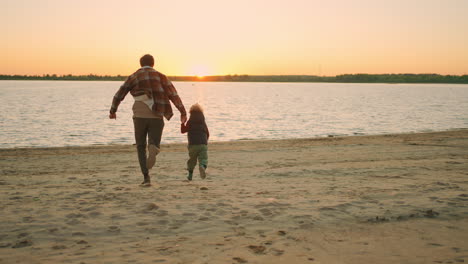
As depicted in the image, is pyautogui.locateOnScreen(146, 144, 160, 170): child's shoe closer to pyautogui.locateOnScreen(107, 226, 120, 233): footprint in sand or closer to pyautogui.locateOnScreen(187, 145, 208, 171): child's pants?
pyautogui.locateOnScreen(187, 145, 208, 171): child's pants

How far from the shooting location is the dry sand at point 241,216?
4133 mm

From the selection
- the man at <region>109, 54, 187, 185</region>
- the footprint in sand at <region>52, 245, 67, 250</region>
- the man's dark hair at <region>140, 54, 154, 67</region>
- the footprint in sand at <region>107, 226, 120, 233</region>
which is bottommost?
the footprint in sand at <region>52, 245, 67, 250</region>

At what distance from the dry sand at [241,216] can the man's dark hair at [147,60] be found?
2163 millimetres

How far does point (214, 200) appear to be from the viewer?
6133 millimetres

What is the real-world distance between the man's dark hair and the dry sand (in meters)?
2.16

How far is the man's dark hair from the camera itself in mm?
6895

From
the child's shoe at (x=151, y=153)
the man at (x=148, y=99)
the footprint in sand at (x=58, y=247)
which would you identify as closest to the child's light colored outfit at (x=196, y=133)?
the man at (x=148, y=99)

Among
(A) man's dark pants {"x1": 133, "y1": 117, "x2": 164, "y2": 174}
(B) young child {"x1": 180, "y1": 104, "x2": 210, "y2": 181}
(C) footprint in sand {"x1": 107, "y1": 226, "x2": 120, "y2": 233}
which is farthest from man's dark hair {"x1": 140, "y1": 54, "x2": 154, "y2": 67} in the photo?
(C) footprint in sand {"x1": 107, "y1": 226, "x2": 120, "y2": 233}

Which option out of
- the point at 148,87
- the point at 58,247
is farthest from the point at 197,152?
the point at 58,247

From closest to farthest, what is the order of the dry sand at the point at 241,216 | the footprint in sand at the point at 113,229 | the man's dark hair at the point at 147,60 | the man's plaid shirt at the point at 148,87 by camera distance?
the dry sand at the point at 241,216, the footprint in sand at the point at 113,229, the man's plaid shirt at the point at 148,87, the man's dark hair at the point at 147,60

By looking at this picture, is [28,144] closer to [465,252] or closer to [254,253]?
[254,253]

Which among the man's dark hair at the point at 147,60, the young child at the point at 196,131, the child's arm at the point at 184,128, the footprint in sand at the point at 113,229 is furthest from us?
the young child at the point at 196,131

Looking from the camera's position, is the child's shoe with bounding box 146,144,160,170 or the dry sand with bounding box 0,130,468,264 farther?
the child's shoe with bounding box 146,144,160,170

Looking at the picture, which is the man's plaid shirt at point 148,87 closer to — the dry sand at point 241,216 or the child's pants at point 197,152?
the child's pants at point 197,152
